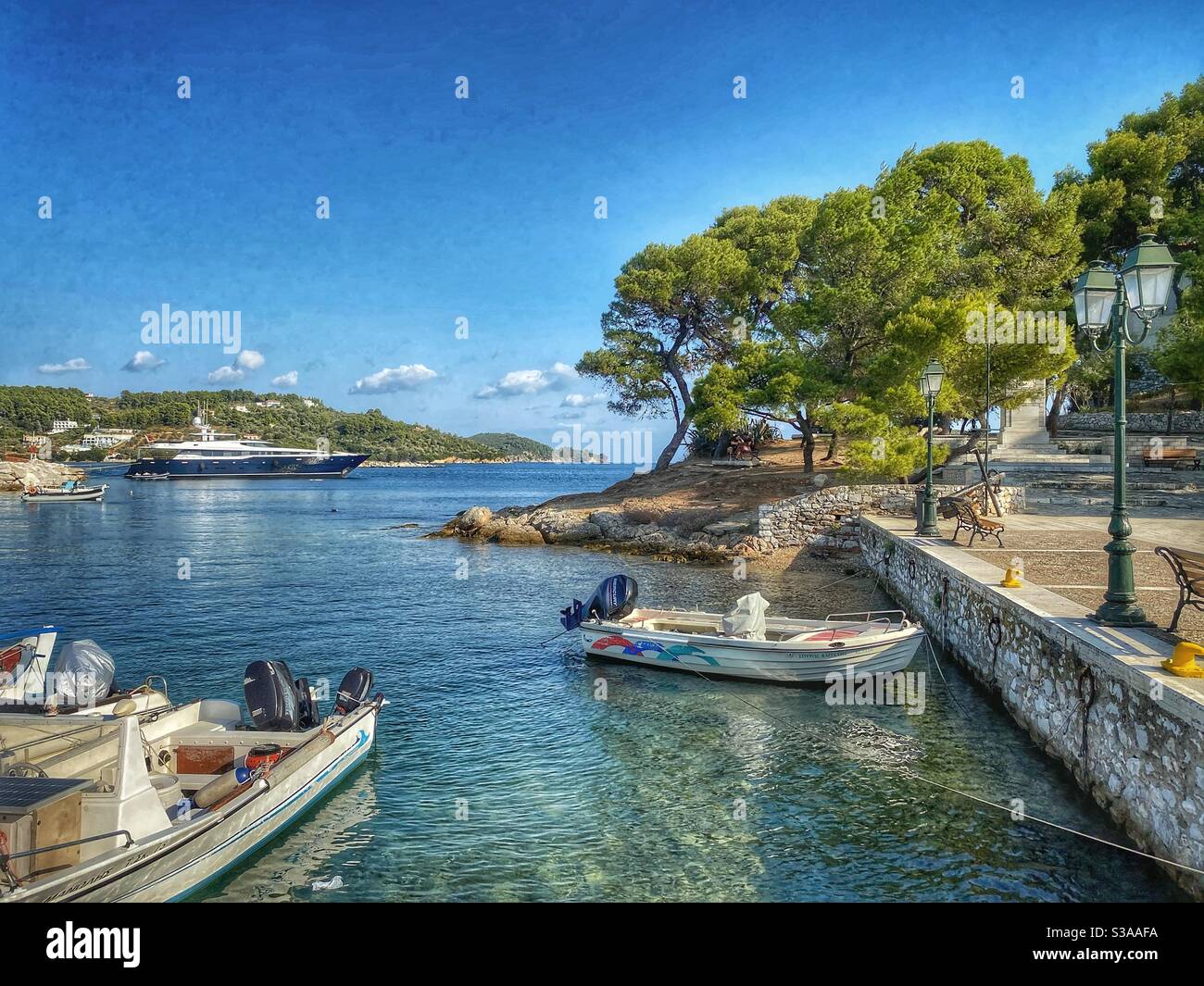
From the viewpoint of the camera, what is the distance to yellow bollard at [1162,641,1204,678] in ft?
21.7

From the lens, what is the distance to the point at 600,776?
9898 millimetres

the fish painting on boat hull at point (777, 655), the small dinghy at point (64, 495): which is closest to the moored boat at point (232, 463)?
the small dinghy at point (64, 495)

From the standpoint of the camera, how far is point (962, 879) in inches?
280

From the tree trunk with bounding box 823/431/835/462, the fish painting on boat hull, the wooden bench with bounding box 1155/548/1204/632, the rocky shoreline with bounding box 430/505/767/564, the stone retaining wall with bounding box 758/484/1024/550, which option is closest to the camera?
the wooden bench with bounding box 1155/548/1204/632

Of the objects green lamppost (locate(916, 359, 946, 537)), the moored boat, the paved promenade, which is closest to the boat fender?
the paved promenade

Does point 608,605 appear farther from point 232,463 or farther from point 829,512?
point 232,463

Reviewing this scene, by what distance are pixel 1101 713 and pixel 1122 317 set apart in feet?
14.4

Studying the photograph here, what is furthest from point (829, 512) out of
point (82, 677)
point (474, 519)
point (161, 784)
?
point (161, 784)

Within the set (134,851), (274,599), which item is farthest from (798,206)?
(134,851)

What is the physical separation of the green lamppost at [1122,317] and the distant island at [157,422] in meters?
147

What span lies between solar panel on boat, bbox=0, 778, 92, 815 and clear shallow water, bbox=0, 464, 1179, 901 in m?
1.83

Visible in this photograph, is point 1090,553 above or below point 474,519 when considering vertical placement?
above

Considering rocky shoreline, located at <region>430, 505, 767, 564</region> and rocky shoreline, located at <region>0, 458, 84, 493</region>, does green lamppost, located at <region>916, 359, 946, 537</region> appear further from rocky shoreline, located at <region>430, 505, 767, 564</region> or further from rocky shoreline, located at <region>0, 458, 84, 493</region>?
rocky shoreline, located at <region>0, 458, 84, 493</region>
